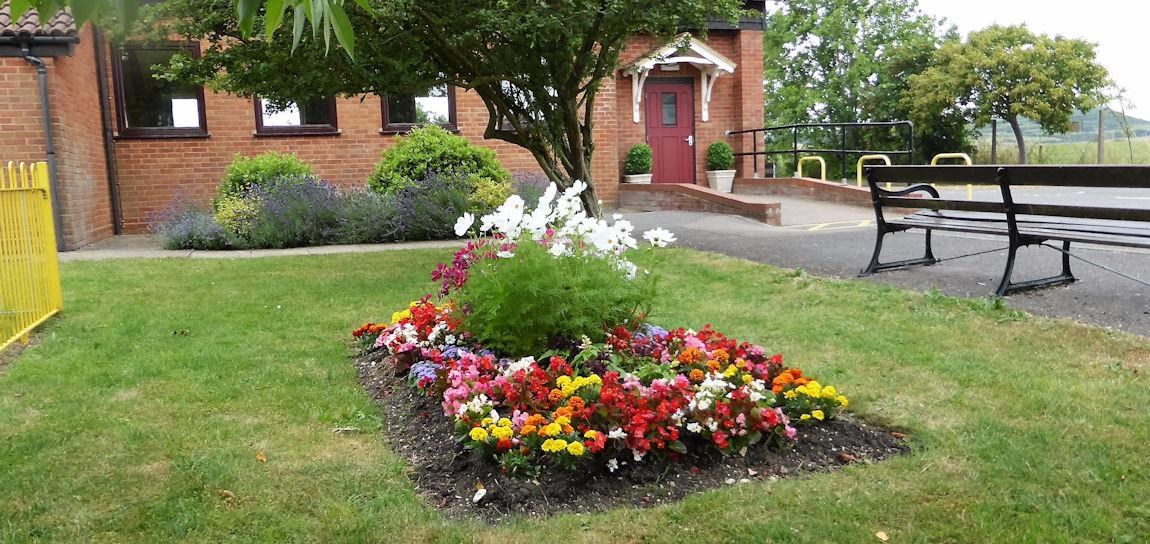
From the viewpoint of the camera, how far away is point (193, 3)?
307 inches

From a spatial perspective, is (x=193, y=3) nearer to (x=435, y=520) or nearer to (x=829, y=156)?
(x=435, y=520)

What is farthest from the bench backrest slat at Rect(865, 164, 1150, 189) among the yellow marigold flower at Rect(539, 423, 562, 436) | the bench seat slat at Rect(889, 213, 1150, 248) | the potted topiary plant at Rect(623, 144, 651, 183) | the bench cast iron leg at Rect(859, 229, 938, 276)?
the potted topiary plant at Rect(623, 144, 651, 183)

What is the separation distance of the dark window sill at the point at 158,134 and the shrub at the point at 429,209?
4786 mm

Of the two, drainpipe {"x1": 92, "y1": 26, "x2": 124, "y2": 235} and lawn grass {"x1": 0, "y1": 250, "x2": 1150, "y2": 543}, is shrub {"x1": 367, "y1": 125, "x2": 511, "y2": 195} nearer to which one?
drainpipe {"x1": 92, "y1": 26, "x2": 124, "y2": 235}

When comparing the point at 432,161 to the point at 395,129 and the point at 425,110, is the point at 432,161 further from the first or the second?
the point at 425,110

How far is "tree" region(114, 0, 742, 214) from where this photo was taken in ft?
24.9

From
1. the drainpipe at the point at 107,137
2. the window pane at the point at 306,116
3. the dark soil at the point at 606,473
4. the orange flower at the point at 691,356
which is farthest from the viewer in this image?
the window pane at the point at 306,116

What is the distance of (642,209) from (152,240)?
26.8 feet

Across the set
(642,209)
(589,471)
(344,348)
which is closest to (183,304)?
(344,348)

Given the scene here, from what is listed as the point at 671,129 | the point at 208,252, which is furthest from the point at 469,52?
the point at 671,129

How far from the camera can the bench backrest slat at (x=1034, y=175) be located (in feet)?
18.6

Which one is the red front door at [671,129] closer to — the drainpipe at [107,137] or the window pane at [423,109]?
the window pane at [423,109]

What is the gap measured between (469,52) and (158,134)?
8.70 m

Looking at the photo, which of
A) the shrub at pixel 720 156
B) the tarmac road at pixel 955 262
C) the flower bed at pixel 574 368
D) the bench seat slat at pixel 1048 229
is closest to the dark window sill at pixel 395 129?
the tarmac road at pixel 955 262
